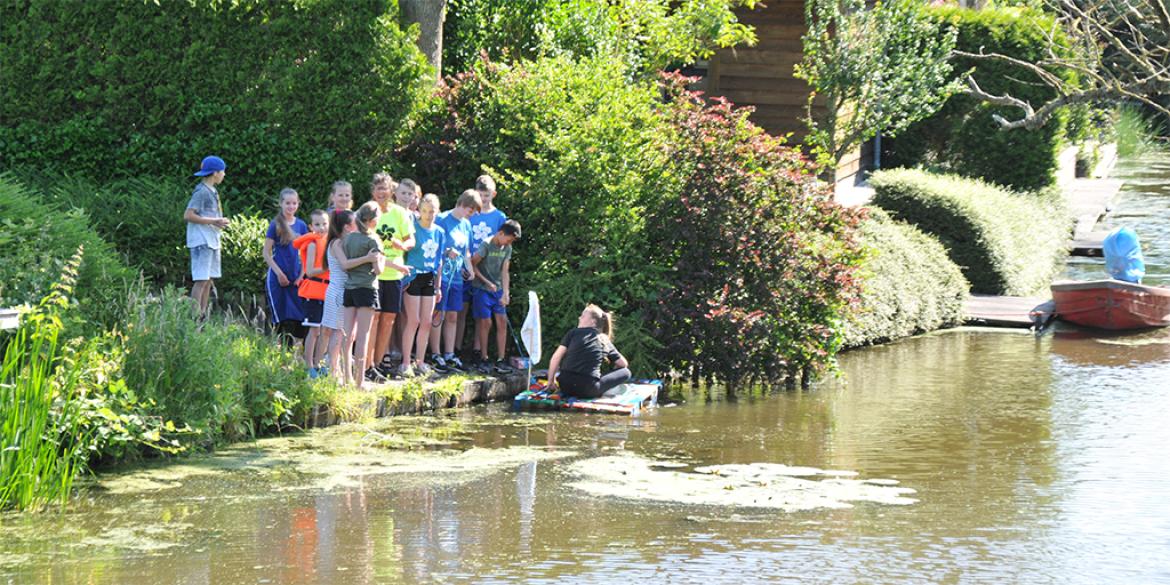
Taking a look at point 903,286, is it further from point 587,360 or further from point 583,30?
point 587,360

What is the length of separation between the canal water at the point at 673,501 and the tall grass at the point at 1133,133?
30.4 meters

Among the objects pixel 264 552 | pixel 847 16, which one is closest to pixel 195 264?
pixel 264 552

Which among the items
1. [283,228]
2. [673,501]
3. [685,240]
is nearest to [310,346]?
[283,228]

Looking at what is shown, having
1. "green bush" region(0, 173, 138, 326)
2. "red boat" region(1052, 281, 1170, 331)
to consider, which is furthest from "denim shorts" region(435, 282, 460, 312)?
"red boat" region(1052, 281, 1170, 331)

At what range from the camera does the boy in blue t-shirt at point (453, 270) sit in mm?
14773

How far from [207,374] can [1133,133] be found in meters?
37.5

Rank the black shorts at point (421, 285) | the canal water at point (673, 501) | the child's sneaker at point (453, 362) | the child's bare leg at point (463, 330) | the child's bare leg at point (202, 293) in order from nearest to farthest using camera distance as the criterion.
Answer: the canal water at point (673, 501), the child's bare leg at point (202, 293), the black shorts at point (421, 285), the child's sneaker at point (453, 362), the child's bare leg at point (463, 330)

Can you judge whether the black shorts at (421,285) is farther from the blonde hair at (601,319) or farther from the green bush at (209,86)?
the green bush at (209,86)

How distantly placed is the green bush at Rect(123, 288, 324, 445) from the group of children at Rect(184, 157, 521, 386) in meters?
0.67

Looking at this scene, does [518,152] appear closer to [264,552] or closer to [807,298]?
[807,298]

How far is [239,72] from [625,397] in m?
5.97

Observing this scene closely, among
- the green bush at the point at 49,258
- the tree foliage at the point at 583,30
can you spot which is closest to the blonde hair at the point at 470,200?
the green bush at the point at 49,258

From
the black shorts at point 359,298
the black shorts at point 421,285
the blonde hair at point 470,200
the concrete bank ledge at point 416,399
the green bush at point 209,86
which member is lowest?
the concrete bank ledge at point 416,399

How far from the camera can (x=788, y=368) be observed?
51.3ft
